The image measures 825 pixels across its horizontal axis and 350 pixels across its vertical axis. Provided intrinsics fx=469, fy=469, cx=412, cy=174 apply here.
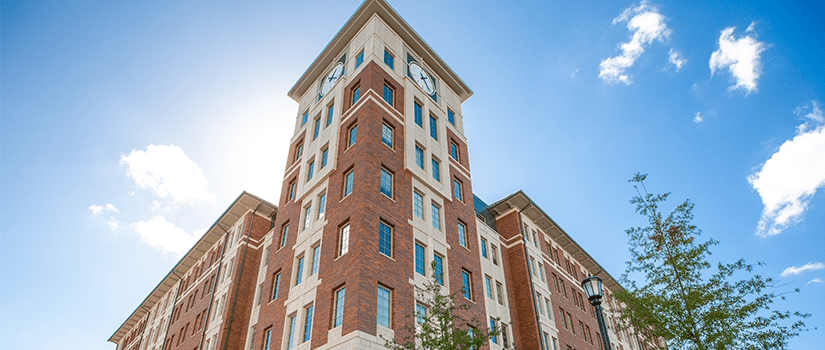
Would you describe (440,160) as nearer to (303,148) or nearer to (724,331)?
(303,148)

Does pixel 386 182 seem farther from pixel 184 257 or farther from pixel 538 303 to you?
pixel 184 257

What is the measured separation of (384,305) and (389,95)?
52.3ft

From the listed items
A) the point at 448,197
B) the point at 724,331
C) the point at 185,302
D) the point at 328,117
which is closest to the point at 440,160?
the point at 448,197

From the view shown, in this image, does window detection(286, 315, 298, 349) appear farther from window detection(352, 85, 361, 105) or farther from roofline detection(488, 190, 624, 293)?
roofline detection(488, 190, 624, 293)

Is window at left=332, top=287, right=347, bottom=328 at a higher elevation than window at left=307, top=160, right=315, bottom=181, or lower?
lower

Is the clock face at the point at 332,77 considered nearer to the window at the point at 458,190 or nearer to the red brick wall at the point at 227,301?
the window at the point at 458,190

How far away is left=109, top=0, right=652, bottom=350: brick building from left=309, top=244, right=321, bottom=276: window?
129mm

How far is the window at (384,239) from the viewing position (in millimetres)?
24270

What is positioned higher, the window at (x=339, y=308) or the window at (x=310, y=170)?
the window at (x=310, y=170)

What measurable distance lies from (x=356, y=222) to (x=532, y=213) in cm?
2698

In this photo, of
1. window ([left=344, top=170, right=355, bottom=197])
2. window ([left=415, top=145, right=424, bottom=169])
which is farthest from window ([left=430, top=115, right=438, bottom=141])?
window ([left=344, top=170, right=355, bottom=197])

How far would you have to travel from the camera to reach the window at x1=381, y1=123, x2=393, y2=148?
29609 mm

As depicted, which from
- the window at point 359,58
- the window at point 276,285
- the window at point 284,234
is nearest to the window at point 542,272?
the window at point 284,234

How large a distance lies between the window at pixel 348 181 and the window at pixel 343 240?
2.29m
